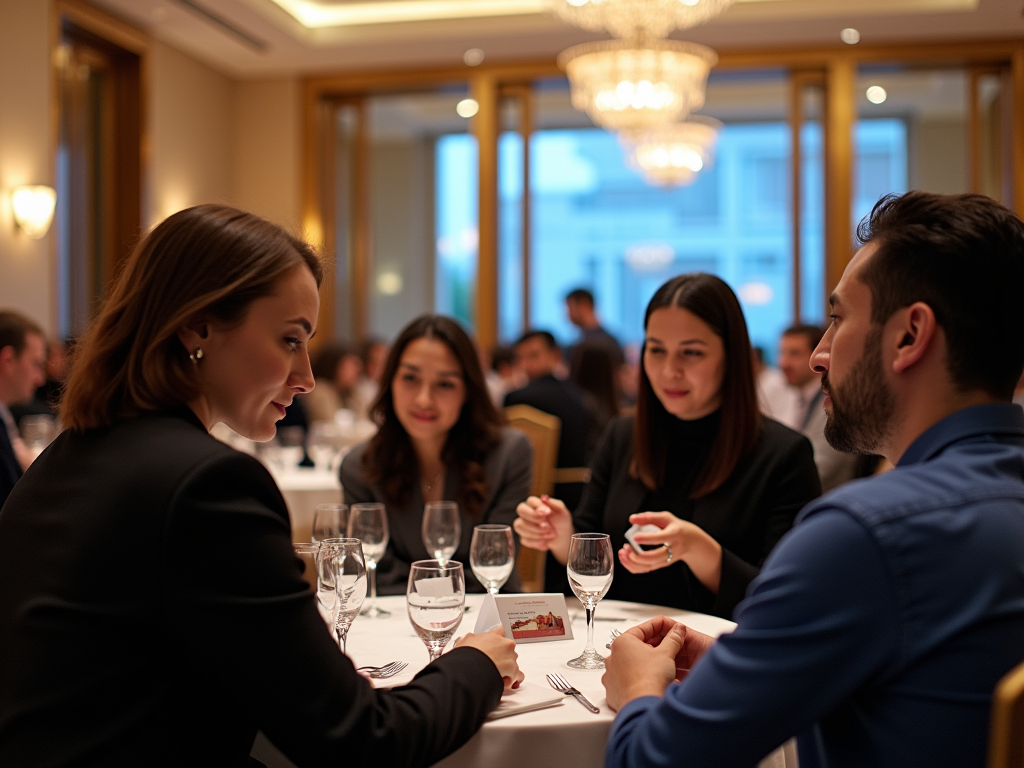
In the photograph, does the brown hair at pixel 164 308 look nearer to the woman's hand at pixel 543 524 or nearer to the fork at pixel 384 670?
the fork at pixel 384 670

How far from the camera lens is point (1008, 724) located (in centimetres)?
94

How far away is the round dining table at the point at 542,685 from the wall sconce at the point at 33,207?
5909 mm

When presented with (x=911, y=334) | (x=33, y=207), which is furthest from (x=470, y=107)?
(x=911, y=334)

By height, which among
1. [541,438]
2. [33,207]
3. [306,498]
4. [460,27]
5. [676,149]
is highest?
[460,27]

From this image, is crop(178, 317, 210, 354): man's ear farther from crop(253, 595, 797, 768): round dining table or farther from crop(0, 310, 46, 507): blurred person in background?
crop(0, 310, 46, 507): blurred person in background

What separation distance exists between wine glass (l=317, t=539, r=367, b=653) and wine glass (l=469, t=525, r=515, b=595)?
1.17 feet

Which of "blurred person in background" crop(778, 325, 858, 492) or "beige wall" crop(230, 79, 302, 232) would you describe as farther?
"beige wall" crop(230, 79, 302, 232)

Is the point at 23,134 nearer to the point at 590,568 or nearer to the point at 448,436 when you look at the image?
the point at 448,436

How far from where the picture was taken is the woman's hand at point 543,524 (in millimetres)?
2395

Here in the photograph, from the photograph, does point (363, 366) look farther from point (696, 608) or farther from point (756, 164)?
point (756, 164)

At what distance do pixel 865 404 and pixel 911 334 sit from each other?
11 centimetres

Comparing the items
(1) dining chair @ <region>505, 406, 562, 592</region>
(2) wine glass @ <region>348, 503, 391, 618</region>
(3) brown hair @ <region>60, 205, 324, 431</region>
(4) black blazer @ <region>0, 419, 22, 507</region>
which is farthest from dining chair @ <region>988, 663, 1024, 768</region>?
(1) dining chair @ <region>505, 406, 562, 592</region>

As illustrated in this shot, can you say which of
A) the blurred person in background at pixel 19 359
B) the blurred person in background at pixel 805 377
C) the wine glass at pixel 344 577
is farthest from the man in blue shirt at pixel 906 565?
the blurred person in background at pixel 19 359

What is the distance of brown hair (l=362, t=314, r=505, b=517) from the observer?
2.99 m
